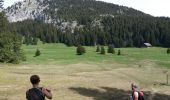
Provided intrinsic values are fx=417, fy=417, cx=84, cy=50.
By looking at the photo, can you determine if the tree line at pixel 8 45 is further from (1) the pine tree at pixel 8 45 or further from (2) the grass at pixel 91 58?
(2) the grass at pixel 91 58

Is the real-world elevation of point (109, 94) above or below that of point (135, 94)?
below

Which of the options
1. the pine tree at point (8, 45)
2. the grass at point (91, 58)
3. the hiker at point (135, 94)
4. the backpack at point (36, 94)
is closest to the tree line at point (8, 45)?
the pine tree at point (8, 45)

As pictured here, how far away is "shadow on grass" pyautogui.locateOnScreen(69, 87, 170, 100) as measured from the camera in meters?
37.7

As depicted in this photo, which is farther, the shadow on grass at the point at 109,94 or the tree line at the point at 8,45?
the tree line at the point at 8,45

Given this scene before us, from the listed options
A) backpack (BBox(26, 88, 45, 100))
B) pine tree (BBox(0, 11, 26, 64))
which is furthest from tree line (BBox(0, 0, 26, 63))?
backpack (BBox(26, 88, 45, 100))

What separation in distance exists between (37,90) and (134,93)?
20.6 ft

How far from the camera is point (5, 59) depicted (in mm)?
87125

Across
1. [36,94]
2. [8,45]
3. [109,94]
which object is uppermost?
[36,94]

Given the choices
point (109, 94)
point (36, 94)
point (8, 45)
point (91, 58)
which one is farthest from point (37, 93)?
point (91, 58)

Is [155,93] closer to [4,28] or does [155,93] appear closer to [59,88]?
[59,88]

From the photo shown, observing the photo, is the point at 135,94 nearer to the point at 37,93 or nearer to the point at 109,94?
the point at 37,93

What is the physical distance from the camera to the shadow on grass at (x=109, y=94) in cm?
3766

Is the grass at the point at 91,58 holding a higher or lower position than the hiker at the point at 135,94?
lower

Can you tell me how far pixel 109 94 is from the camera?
39562mm
